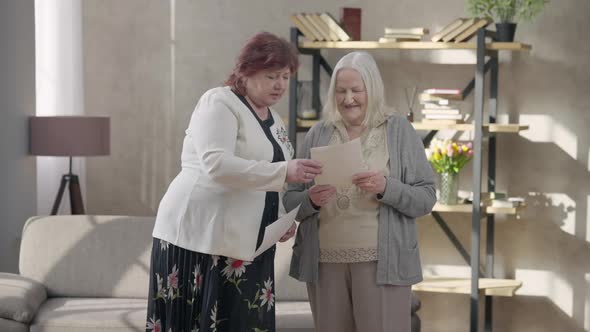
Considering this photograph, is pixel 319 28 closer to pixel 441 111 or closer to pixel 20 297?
pixel 441 111

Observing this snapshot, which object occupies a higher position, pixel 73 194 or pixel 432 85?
pixel 432 85

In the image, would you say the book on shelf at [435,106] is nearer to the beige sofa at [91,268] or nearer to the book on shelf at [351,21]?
the book on shelf at [351,21]

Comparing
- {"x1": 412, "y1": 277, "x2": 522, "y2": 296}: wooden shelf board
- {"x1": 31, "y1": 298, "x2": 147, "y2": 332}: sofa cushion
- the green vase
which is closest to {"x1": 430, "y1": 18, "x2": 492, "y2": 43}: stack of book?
the green vase

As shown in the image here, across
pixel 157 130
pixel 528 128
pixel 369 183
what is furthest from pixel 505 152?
pixel 369 183

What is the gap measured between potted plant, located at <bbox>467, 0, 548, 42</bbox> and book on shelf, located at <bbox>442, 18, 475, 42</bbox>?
0.43ft

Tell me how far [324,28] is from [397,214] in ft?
7.82

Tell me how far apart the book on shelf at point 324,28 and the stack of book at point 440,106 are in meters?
0.62

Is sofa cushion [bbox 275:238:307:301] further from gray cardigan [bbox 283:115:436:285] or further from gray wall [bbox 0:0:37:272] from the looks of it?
gray wall [bbox 0:0:37:272]

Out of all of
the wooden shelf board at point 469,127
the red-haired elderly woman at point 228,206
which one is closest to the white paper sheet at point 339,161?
the red-haired elderly woman at point 228,206

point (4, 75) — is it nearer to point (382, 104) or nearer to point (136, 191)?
point (136, 191)

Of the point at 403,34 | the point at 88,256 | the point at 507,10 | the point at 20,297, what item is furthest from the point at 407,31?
the point at 20,297

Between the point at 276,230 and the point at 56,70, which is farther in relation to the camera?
the point at 56,70

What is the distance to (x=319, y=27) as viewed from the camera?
5.18m

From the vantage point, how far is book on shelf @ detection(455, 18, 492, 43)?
4977mm
